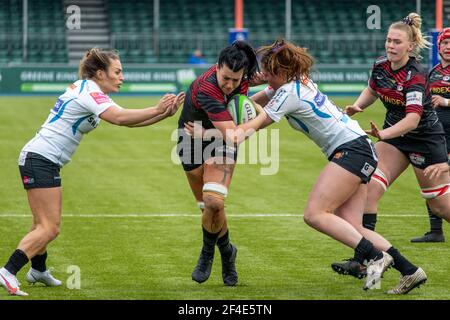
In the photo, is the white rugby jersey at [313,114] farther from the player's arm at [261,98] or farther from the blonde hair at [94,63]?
the blonde hair at [94,63]

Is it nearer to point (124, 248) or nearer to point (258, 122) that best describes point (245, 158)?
point (124, 248)

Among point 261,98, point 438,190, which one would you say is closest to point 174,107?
point 261,98

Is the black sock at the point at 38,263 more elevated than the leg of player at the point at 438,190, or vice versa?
the leg of player at the point at 438,190

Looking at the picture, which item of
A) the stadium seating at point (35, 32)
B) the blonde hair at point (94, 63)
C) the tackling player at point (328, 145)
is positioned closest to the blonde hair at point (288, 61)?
the tackling player at point (328, 145)

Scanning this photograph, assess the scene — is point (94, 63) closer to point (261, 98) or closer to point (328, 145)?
point (261, 98)

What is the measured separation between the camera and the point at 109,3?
4516 centimetres

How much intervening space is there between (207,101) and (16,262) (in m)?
1.93

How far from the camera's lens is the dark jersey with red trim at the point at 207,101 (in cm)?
833

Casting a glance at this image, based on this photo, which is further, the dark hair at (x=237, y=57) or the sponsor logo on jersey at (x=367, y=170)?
the sponsor logo on jersey at (x=367, y=170)

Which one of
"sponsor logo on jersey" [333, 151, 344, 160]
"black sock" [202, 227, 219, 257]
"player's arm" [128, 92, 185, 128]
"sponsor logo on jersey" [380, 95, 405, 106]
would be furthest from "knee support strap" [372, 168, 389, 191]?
"player's arm" [128, 92, 185, 128]

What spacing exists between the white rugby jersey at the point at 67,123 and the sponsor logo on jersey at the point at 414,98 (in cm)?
256

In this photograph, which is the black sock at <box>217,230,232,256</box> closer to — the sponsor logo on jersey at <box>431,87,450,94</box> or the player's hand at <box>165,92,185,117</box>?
the player's hand at <box>165,92,185,117</box>

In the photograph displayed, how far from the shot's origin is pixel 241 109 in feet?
27.7

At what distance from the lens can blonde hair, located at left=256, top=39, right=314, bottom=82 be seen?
8.38 metres
